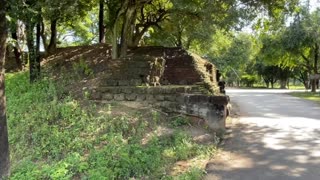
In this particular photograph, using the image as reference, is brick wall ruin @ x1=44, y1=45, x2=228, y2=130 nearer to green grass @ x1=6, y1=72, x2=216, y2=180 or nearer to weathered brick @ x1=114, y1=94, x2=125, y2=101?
weathered brick @ x1=114, y1=94, x2=125, y2=101

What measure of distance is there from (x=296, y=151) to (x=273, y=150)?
43 centimetres

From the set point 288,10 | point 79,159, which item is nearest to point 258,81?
point 288,10

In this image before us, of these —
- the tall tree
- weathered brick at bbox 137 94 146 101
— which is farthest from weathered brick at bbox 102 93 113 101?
the tall tree

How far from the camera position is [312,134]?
8.43 m

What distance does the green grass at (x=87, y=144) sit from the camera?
5.45 metres

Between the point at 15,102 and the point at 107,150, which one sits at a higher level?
the point at 15,102

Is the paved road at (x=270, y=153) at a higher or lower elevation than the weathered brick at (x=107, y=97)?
lower

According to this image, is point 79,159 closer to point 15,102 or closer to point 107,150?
point 107,150

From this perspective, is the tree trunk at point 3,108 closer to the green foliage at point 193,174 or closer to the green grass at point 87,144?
the green grass at point 87,144

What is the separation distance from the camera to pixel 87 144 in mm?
A: 6441

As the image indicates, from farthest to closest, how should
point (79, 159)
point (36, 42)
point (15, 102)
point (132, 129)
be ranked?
point (36, 42) → point (15, 102) → point (132, 129) → point (79, 159)

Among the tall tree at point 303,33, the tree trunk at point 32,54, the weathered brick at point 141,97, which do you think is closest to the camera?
the weathered brick at point 141,97

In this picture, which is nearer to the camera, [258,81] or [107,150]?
[107,150]

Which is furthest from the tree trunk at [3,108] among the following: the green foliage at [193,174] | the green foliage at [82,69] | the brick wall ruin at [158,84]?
the green foliage at [82,69]
